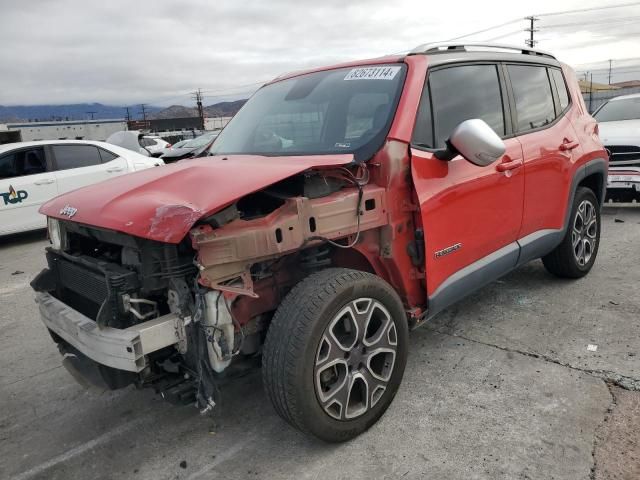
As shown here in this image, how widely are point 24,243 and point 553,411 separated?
8.28 meters

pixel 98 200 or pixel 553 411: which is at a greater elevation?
pixel 98 200

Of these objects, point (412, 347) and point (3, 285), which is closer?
point (412, 347)

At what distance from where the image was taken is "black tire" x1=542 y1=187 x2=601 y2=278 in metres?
4.46

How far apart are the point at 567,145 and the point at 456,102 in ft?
4.51

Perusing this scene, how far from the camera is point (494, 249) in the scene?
351 cm

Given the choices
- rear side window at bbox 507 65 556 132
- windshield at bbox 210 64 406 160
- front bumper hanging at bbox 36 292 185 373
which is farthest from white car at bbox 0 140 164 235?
rear side window at bbox 507 65 556 132

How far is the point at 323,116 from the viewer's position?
3268 mm

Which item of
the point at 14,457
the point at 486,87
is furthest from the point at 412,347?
the point at 14,457

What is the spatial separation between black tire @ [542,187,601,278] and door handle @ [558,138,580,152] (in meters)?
0.47

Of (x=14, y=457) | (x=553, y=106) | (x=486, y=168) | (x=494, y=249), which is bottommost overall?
(x=14, y=457)

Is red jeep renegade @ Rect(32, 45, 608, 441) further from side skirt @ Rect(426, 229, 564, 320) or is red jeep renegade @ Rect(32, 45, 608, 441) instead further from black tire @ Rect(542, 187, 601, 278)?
black tire @ Rect(542, 187, 601, 278)

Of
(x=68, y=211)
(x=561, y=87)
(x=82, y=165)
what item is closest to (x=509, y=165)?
(x=561, y=87)

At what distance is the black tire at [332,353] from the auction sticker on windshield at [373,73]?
4.20ft

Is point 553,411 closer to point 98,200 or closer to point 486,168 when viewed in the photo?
point 486,168
